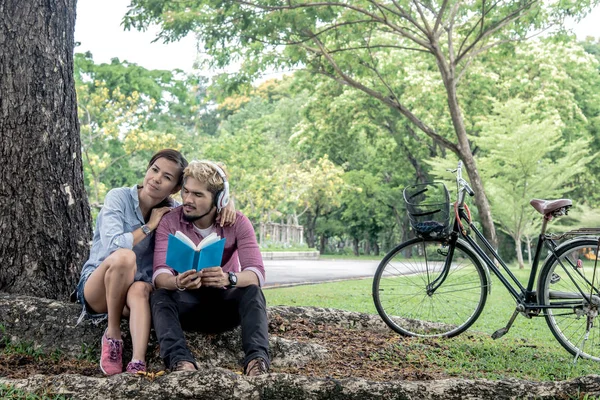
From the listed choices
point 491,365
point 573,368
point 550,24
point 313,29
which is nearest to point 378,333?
point 491,365

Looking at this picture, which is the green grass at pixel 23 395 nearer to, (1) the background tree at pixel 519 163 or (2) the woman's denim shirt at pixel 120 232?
(2) the woman's denim shirt at pixel 120 232

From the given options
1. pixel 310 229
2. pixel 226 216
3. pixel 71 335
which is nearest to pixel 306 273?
pixel 71 335

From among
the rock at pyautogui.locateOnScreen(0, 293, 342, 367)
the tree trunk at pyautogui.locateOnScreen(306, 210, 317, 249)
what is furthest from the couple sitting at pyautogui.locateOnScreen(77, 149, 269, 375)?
the tree trunk at pyautogui.locateOnScreen(306, 210, 317, 249)

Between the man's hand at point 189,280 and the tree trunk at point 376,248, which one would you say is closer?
the man's hand at point 189,280

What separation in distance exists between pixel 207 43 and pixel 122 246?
796 cm

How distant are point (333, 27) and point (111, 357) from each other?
929 cm

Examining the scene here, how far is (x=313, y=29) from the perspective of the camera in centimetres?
1209

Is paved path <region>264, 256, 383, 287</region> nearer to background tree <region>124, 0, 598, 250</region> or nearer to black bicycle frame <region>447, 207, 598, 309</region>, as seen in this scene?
background tree <region>124, 0, 598, 250</region>

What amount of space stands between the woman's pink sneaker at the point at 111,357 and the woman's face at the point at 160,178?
33.6 inches

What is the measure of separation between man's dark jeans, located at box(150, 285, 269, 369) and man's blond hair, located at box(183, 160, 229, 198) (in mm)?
583

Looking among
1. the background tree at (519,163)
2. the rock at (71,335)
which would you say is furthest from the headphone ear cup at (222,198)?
the background tree at (519,163)

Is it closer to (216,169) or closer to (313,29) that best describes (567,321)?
(216,169)

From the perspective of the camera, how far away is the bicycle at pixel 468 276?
433 cm

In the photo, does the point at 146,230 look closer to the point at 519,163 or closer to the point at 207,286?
the point at 207,286
